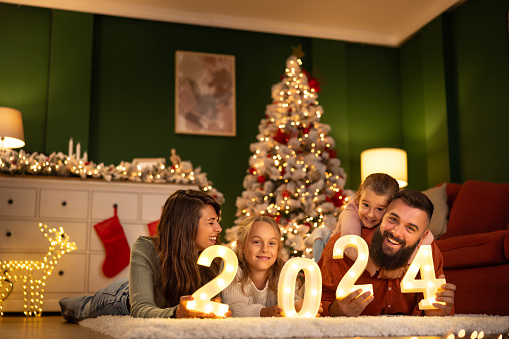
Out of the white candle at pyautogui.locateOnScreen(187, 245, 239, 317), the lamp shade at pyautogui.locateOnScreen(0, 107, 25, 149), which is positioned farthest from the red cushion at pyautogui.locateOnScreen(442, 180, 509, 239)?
the lamp shade at pyautogui.locateOnScreen(0, 107, 25, 149)

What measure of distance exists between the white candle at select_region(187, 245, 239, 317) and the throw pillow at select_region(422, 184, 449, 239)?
301 centimetres

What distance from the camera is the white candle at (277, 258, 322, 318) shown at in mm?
2111

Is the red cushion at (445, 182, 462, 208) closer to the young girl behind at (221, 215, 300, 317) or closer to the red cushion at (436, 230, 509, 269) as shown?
the red cushion at (436, 230, 509, 269)

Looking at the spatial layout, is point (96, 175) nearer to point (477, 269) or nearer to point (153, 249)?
point (153, 249)

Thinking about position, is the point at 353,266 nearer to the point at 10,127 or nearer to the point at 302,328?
the point at 302,328

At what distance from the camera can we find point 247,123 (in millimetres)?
6492

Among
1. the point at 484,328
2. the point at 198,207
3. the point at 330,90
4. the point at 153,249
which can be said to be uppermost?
the point at 330,90

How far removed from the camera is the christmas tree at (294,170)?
548 cm

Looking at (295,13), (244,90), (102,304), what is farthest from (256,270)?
(295,13)

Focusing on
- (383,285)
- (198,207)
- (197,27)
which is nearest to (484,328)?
(383,285)

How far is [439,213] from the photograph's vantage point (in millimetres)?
4754

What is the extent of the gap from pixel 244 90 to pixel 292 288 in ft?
→ 15.1

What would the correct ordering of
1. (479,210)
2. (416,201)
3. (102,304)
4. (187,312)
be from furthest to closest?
1. (479,210)
2. (102,304)
3. (416,201)
4. (187,312)

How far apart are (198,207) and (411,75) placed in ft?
16.4
